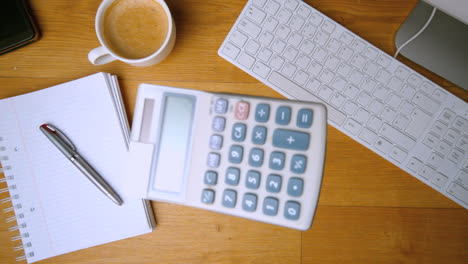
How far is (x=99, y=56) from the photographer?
1.27ft

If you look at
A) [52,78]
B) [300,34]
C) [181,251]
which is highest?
[300,34]

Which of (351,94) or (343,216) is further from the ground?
(351,94)

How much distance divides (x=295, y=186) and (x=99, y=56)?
0.93 feet

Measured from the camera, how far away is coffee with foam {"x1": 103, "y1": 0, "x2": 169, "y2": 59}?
0.40 metres

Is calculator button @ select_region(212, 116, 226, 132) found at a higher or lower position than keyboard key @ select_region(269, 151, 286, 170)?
higher

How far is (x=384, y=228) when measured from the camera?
421 mm

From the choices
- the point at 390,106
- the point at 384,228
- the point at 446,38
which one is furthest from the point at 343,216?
the point at 446,38

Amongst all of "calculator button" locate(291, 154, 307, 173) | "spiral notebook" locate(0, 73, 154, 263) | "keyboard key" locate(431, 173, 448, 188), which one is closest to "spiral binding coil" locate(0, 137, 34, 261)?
"spiral notebook" locate(0, 73, 154, 263)

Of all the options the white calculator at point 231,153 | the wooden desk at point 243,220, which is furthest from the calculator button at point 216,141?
the wooden desk at point 243,220

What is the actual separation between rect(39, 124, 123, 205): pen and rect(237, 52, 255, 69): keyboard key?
0.24m

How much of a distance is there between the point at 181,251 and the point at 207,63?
26cm

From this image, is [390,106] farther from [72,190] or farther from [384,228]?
[72,190]

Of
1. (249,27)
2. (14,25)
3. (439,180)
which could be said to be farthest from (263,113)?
(14,25)

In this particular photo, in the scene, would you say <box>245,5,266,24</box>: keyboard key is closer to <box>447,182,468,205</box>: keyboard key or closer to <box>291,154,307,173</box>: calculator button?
<box>291,154,307,173</box>: calculator button
